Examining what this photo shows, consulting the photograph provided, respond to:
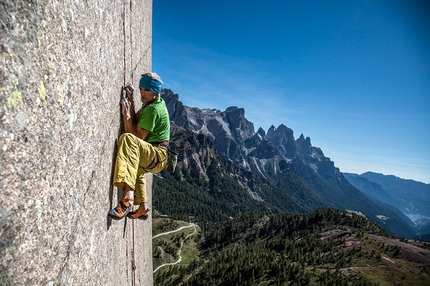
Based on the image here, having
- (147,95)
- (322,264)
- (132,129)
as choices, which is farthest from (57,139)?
(322,264)

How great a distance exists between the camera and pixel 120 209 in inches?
168

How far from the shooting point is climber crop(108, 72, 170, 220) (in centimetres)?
435

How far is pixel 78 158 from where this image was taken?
3031 mm

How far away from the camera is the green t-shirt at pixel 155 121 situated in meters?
5.32

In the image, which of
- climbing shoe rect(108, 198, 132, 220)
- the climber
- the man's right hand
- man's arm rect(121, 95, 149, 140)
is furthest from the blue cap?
climbing shoe rect(108, 198, 132, 220)

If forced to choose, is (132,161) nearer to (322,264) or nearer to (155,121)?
(155,121)

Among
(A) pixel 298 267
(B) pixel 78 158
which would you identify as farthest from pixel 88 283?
(A) pixel 298 267

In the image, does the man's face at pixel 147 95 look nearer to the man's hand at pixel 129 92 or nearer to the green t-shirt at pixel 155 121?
the green t-shirt at pixel 155 121

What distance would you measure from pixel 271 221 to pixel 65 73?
555 ft

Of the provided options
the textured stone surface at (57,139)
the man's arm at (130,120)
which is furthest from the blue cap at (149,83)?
the textured stone surface at (57,139)

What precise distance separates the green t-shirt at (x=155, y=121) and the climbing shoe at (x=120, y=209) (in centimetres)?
163

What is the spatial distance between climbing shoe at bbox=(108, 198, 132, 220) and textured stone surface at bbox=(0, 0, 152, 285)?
0.12 meters

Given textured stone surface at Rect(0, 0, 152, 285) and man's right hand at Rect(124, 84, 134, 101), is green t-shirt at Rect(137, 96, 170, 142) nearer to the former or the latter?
man's right hand at Rect(124, 84, 134, 101)

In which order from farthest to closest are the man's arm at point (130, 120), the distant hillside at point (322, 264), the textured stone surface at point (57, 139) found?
the distant hillside at point (322, 264)
the man's arm at point (130, 120)
the textured stone surface at point (57, 139)
